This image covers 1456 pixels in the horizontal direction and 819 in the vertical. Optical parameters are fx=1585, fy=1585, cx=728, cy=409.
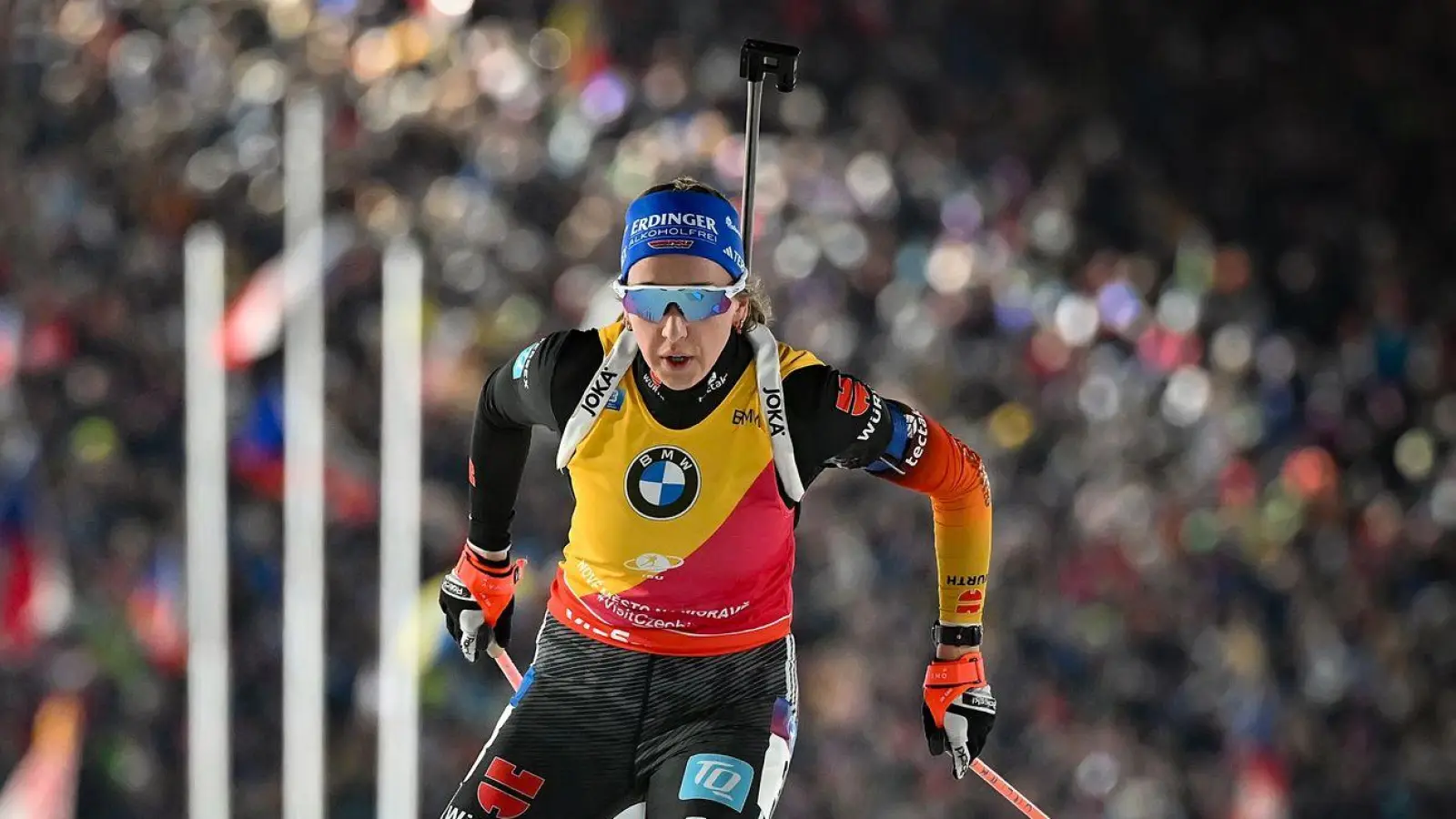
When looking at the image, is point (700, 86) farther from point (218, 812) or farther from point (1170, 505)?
point (218, 812)

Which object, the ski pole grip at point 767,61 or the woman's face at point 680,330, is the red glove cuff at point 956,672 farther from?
the ski pole grip at point 767,61

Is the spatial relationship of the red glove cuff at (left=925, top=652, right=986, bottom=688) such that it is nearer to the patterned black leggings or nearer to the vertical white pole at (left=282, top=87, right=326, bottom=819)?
the patterned black leggings

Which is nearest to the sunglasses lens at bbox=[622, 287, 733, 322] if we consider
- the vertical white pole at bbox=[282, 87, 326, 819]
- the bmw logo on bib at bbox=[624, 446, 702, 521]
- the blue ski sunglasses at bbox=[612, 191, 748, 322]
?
the blue ski sunglasses at bbox=[612, 191, 748, 322]

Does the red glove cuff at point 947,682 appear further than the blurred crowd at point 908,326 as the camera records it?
No

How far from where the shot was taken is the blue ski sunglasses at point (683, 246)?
1.90 m

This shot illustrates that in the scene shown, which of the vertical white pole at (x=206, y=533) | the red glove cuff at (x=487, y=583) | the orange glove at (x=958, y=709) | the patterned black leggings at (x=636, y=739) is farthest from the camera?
the vertical white pole at (x=206, y=533)

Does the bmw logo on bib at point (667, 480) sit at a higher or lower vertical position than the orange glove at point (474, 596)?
higher

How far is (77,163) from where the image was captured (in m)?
4.77

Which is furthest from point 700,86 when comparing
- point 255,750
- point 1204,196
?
point 255,750

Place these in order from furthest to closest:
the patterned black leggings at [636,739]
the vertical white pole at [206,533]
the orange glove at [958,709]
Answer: the vertical white pole at [206,533] → the orange glove at [958,709] → the patterned black leggings at [636,739]

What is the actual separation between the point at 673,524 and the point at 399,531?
3.06 m

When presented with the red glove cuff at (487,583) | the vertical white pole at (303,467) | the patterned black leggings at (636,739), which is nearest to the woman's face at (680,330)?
the patterned black leggings at (636,739)

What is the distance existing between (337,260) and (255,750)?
59.3 inches

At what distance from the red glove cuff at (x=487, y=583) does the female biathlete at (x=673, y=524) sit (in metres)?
0.26
